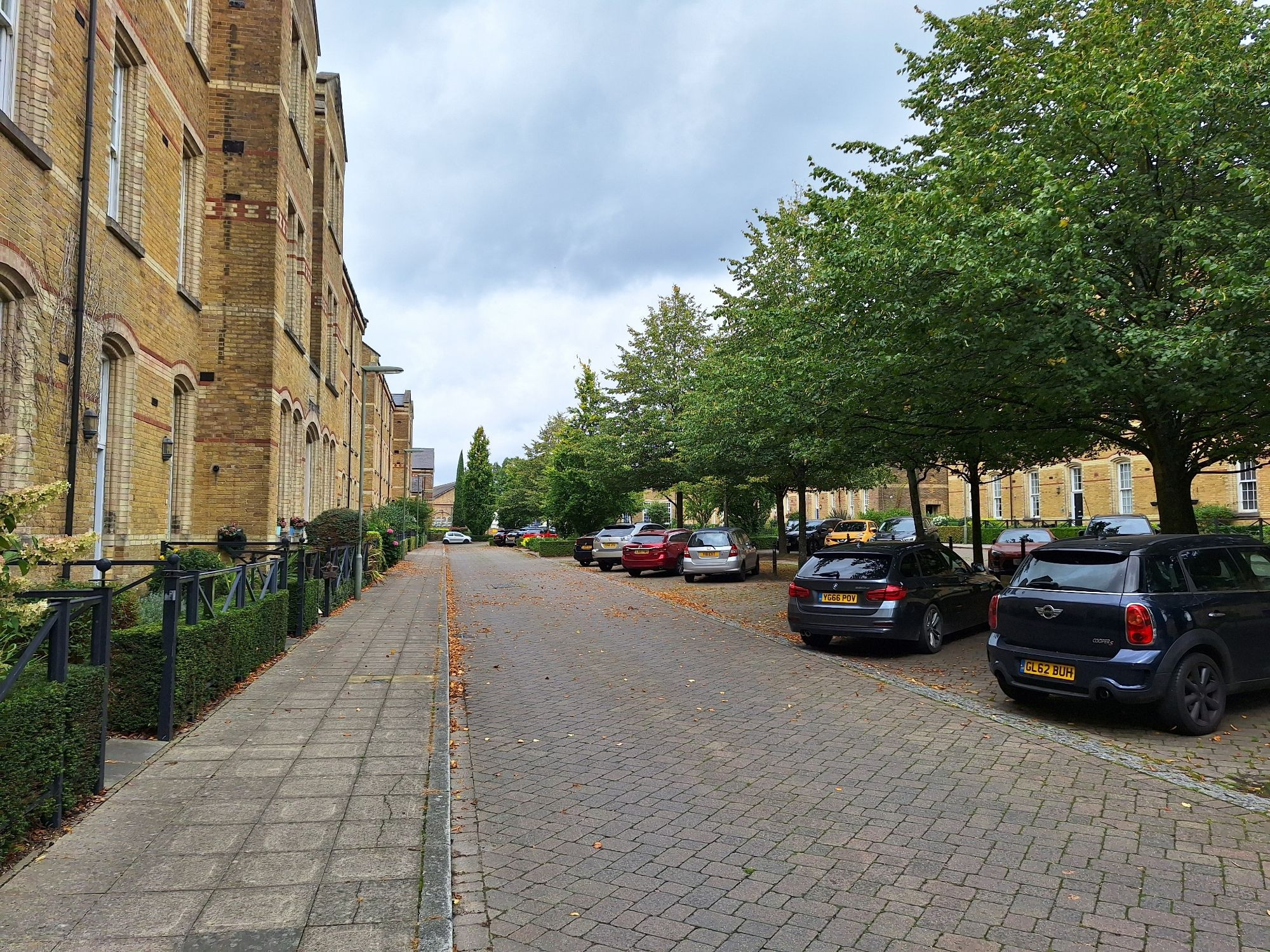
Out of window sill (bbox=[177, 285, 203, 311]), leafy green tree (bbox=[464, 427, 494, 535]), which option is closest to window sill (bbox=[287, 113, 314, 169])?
window sill (bbox=[177, 285, 203, 311])

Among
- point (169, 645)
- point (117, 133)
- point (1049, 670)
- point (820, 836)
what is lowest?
point (820, 836)

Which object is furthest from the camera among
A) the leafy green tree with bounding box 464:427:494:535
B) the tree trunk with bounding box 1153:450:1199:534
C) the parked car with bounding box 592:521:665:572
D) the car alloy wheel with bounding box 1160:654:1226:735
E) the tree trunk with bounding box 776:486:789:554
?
the leafy green tree with bounding box 464:427:494:535

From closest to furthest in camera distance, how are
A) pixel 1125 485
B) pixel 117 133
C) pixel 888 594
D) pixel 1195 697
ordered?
1. pixel 1195 697
2. pixel 888 594
3. pixel 117 133
4. pixel 1125 485

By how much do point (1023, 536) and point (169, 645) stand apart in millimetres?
23226

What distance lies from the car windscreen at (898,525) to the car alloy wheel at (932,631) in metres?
21.1

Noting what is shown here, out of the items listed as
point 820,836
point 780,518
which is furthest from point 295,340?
point 780,518

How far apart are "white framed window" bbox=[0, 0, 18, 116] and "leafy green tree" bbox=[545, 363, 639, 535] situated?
84.5ft

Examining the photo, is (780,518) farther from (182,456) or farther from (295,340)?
(182,456)

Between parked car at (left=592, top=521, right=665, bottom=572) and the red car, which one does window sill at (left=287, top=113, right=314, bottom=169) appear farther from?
parked car at (left=592, top=521, right=665, bottom=572)

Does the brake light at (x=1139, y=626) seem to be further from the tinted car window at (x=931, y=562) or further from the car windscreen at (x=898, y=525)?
the car windscreen at (x=898, y=525)

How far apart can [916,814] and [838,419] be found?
7.89m

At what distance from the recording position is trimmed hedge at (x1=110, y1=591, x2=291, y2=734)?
19.0 feet

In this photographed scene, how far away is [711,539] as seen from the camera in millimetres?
22266

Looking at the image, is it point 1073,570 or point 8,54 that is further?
point 8,54
